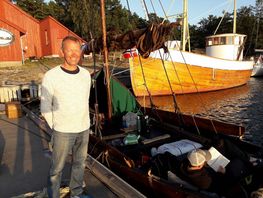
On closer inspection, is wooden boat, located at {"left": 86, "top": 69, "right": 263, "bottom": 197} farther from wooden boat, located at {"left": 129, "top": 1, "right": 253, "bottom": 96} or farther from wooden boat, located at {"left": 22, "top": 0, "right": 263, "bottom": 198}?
wooden boat, located at {"left": 129, "top": 1, "right": 253, "bottom": 96}

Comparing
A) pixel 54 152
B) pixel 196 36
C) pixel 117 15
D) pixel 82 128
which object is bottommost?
pixel 54 152

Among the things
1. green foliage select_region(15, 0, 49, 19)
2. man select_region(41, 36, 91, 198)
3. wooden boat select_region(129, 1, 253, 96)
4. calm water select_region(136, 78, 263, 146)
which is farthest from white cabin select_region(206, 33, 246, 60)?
green foliage select_region(15, 0, 49, 19)

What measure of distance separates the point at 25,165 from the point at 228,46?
23894 millimetres

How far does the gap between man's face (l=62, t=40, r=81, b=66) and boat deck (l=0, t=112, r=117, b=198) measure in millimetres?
2292

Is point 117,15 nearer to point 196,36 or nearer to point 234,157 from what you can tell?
point 196,36

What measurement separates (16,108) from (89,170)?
655cm

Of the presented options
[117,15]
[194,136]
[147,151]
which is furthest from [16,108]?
[117,15]

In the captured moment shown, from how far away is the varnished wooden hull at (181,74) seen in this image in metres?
19.5

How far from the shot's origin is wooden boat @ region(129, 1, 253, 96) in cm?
1951

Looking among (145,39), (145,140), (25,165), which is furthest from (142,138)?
(25,165)

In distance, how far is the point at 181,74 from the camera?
66.9ft

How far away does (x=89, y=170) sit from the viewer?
17.6 feet

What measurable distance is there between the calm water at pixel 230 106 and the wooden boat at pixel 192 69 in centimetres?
81

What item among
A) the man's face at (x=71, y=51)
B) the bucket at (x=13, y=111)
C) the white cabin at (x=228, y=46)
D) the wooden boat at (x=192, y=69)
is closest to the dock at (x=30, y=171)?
the man's face at (x=71, y=51)
